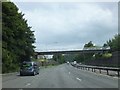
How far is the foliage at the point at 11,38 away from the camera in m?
59.3

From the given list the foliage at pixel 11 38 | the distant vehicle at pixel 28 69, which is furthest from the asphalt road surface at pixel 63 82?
the foliage at pixel 11 38

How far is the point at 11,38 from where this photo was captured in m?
65.4

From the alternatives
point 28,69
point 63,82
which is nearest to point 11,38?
point 28,69

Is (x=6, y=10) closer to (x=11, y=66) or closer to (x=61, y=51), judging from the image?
(x=11, y=66)

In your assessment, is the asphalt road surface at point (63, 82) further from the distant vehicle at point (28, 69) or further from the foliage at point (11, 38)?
the foliage at point (11, 38)

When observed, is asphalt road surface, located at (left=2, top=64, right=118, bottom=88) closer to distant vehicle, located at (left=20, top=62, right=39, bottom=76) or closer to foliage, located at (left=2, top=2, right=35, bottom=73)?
distant vehicle, located at (left=20, top=62, right=39, bottom=76)

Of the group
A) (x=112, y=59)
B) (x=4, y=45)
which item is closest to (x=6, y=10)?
(x=4, y=45)

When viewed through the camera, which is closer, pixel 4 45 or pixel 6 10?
pixel 4 45

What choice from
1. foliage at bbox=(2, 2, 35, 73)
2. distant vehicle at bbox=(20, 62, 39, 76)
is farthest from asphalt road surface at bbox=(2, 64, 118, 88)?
foliage at bbox=(2, 2, 35, 73)

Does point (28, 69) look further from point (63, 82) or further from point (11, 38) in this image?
point (63, 82)

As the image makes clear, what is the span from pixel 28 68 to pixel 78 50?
93692 mm

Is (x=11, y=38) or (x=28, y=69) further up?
(x=11, y=38)

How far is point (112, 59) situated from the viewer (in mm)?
77062

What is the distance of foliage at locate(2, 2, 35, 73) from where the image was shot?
2336 inches
